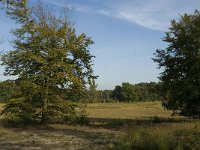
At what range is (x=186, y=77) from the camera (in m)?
30.3

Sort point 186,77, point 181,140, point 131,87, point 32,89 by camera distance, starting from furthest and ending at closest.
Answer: point 131,87
point 186,77
point 32,89
point 181,140

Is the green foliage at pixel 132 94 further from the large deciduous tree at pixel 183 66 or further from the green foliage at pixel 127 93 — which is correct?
the large deciduous tree at pixel 183 66

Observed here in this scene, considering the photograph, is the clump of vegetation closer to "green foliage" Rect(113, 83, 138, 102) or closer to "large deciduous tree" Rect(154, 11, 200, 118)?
"large deciduous tree" Rect(154, 11, 200, 118)

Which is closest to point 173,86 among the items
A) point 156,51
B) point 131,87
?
point 156,51

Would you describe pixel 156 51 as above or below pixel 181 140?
above

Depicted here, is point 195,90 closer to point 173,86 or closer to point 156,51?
point 173,86

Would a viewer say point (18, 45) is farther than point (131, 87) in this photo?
No

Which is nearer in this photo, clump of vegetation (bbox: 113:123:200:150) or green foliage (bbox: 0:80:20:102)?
clump of vegetation (bbox: 113:123:200:150)

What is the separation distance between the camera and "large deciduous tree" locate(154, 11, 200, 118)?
29.6 m

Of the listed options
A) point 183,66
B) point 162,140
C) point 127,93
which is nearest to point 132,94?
point 127,93

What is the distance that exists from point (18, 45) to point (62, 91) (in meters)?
4.21

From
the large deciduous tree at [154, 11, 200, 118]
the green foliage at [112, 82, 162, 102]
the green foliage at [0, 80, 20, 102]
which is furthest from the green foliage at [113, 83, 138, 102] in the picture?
the green foliage at [0, 80, 20, 102]

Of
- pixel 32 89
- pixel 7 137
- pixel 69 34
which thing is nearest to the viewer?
pixel 7 137

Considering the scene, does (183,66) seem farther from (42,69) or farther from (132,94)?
(132,94)
